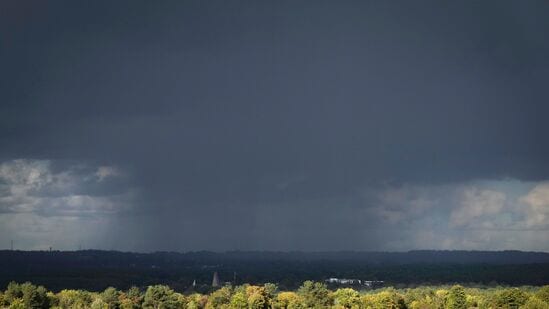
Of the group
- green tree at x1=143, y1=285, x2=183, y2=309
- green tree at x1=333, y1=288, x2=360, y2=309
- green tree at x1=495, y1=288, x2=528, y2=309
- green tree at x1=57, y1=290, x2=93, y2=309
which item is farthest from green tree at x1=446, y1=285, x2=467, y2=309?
green tree at x1=57, y1=290, x2=93, y2=309

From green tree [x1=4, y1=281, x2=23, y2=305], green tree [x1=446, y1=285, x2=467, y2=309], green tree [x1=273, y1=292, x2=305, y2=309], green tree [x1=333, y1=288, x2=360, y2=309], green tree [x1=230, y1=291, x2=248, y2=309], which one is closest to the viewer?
green tree [x1=4, y1=281, x2=23, y2=305]

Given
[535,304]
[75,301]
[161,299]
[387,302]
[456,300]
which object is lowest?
[75,301]

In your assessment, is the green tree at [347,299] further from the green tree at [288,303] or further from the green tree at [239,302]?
the green tree at [239,302]

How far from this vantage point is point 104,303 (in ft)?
487

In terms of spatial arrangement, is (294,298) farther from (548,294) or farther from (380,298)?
(548,294)

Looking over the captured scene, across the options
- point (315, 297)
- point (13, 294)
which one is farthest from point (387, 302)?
point (13, 294)

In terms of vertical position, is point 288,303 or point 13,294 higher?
point 13,294

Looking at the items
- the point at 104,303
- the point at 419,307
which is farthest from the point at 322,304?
the point at 104,303

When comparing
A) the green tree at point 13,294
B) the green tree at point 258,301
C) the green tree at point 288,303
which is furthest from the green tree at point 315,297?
the green tree at point 13,294

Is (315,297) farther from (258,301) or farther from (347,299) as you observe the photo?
(258,301)

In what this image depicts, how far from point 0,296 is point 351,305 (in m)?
67.1

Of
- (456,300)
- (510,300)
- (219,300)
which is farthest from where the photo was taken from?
(456,300)

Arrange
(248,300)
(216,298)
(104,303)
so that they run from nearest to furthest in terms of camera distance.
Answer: (104,303)
(248,300)
(216,298)

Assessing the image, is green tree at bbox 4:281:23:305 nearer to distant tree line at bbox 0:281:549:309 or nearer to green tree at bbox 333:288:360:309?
distant tree line at bbox 0:281:549:309
